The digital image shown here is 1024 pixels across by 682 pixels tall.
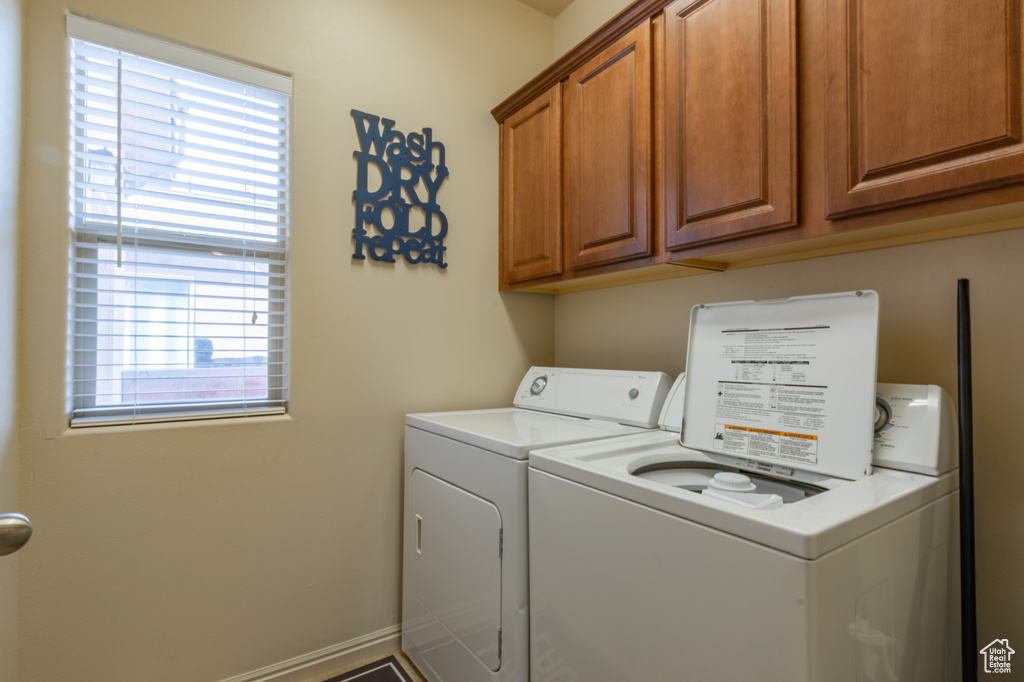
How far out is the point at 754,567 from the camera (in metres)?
0.80

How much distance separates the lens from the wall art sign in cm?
194

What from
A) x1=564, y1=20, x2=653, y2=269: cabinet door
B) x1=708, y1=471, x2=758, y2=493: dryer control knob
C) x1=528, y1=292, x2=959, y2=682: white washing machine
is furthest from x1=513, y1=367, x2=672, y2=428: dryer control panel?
x1=708, y1=471, x2=758, y2=493: dryer control knob

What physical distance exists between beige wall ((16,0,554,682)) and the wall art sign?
0.05 metres

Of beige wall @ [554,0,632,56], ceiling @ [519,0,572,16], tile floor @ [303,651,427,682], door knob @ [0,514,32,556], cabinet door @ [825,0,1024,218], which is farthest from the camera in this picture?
ceiling @ [519,0,572,16]

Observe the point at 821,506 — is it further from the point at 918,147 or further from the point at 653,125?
the point at 653,125

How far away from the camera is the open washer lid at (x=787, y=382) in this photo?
1139 mm

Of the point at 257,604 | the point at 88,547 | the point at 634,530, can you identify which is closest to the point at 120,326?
the point at 88,547

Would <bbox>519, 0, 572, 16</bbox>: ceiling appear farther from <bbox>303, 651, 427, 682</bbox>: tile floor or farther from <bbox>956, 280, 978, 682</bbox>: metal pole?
<bbox>303, 651, 427, 682</bbox>: tile floor

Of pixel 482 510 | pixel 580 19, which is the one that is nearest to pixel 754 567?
pixel 482 510

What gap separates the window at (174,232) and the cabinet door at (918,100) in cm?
171

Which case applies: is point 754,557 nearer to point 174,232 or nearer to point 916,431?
point 916,431

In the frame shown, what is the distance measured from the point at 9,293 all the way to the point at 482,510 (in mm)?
1375

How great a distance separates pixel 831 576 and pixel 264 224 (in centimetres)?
189

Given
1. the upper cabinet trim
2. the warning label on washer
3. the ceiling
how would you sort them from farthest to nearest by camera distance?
1. the ceiling
2. the upper cabinet trim
3. the warning label on washer
